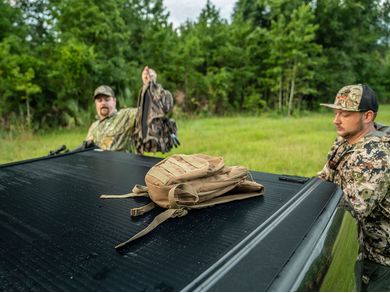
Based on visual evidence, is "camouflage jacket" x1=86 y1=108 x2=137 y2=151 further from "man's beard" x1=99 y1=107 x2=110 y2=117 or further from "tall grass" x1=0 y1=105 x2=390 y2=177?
"tall grass" x1=0 y1=105 x2=390 y2=177

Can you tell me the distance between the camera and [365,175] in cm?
159

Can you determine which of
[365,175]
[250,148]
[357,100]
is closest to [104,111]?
[357,100]

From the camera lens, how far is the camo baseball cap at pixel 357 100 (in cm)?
181

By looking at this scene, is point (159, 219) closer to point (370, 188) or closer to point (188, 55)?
point (370, 188)

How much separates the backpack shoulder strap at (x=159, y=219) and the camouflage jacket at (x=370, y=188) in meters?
0.78

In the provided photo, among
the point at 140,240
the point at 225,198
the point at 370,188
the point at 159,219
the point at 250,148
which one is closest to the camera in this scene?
the point at 140,240

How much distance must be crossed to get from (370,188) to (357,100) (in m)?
0.56

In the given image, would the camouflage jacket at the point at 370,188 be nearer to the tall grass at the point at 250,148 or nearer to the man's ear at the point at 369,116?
the man's ear at the point at 369,116

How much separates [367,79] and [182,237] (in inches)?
890

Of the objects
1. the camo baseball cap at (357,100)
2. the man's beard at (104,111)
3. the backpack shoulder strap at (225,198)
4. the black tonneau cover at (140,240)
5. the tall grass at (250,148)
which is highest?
the camo baseball cap at (357,100)

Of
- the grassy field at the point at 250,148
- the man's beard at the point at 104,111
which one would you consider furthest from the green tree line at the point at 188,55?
the man's beard at the point at 104,111

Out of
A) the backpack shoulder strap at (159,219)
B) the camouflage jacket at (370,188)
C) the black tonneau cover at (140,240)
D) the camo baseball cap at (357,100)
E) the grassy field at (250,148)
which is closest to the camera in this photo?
the black tonneau cover at (140,240)

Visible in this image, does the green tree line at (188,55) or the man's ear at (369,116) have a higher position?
the green tree line at (188,55)

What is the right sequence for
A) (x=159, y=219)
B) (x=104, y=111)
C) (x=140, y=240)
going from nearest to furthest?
(x=140, y=240) < (x=159, y=219) < (x=104, y=111)
